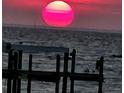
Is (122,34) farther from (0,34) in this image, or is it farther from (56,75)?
(56,75)

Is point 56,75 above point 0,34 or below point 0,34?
below

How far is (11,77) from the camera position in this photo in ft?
17.0

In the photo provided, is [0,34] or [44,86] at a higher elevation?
[0,34]

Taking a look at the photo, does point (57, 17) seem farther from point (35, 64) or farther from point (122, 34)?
point (35, 64)

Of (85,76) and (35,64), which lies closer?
(85,76)

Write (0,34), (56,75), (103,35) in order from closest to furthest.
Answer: (0,34) → (56,75) → (103,35)

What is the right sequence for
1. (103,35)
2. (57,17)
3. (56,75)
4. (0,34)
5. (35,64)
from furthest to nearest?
1. (103,35)
2. (35,64)
3. (56,75)
4. (57,17)
5. (0,34)

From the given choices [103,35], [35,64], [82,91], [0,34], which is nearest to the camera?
[0,34]

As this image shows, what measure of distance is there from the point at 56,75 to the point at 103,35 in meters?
59.9

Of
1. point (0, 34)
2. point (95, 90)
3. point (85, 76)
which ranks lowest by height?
point (95, 90)

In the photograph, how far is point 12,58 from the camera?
17.5 ft

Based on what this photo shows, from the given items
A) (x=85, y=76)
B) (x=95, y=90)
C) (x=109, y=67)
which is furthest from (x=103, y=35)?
(x=85, y=76)

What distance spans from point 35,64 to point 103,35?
39.7 meters

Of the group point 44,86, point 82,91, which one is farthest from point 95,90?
point 44,86
